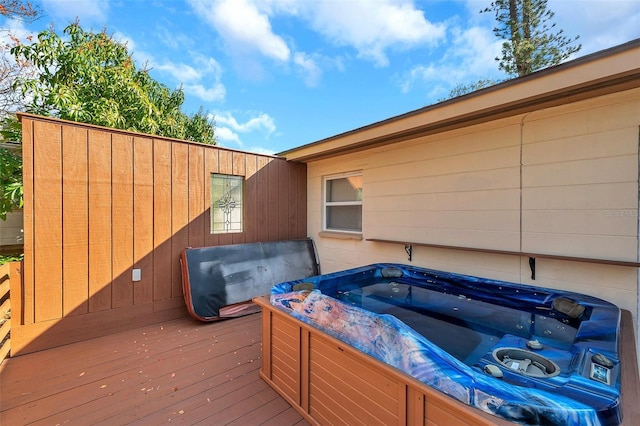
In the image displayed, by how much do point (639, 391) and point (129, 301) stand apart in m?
4.00

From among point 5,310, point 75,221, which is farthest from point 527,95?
point 5,310

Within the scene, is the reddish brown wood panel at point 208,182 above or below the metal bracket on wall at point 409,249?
above

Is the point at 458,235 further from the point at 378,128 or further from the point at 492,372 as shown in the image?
the point at 492,372

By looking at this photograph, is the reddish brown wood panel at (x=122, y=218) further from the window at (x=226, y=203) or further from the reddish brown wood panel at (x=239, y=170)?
the reddish brown wood panel at (x=239, y=170)

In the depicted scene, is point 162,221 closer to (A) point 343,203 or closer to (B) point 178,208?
(B) point 178,208

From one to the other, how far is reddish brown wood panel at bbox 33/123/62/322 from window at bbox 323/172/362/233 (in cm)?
330

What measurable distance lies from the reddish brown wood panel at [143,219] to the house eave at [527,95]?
8.20ft

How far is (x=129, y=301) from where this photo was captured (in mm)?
3062

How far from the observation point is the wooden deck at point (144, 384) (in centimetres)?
176

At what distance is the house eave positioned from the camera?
167 cm

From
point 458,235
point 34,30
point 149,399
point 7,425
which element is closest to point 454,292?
point 458,235

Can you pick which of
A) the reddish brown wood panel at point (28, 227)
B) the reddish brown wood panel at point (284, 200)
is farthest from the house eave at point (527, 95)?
the reddish brown wood panel at point (28, 227)

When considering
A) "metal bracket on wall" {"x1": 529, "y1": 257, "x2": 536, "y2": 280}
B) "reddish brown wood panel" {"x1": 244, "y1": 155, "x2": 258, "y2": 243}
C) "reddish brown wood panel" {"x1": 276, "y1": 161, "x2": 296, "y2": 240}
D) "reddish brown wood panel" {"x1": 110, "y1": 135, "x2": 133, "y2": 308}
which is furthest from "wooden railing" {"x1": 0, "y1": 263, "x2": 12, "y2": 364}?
"metal bracket on wall" {"x1": 529, "y1": 257, "x2": 536, "y2": 280}

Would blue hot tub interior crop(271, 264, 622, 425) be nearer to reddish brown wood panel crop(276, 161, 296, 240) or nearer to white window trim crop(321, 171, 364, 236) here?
white window trim crop(321, 171, 364, 236)
